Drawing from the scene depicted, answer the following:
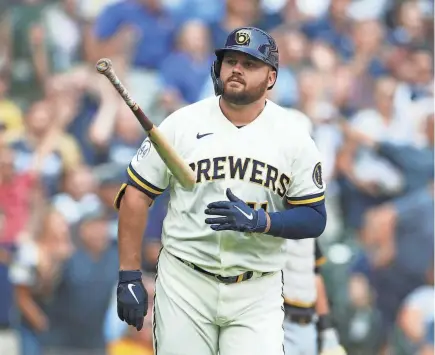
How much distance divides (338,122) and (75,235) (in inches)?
99.4

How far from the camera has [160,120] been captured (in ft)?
29.3

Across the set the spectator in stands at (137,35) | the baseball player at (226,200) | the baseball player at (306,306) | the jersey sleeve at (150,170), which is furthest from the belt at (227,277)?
the spectator in stands at (137,35)

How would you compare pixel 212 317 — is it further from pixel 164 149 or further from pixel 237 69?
pixel 237 69

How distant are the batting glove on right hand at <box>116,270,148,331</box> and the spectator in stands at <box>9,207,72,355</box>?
4.25 meters

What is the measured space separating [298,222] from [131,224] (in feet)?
2.39

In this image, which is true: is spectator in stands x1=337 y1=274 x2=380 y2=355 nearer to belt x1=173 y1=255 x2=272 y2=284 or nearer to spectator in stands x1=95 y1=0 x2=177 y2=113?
spectator in stands x1=95 y1=0 x2=177 y2=113

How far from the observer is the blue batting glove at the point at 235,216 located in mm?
4203

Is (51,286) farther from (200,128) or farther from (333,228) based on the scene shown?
(200,128)

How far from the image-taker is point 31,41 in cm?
923

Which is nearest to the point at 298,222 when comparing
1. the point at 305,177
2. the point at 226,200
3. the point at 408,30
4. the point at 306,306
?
the point at 305,177

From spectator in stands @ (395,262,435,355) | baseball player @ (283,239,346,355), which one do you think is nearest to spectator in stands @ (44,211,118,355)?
spectator in stands @ (395,262,435,355)

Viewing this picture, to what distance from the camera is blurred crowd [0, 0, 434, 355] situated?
8633 millimetres

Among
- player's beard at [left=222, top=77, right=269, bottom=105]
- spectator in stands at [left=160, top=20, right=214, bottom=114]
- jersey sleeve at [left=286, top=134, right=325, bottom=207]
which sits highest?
spectator in stands at [left=160, top=20, right=214, bottom=114]

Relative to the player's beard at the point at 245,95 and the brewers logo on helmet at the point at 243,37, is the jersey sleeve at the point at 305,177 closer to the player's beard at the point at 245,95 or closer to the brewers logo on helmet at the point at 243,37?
the player's beard at the point at 245,95
